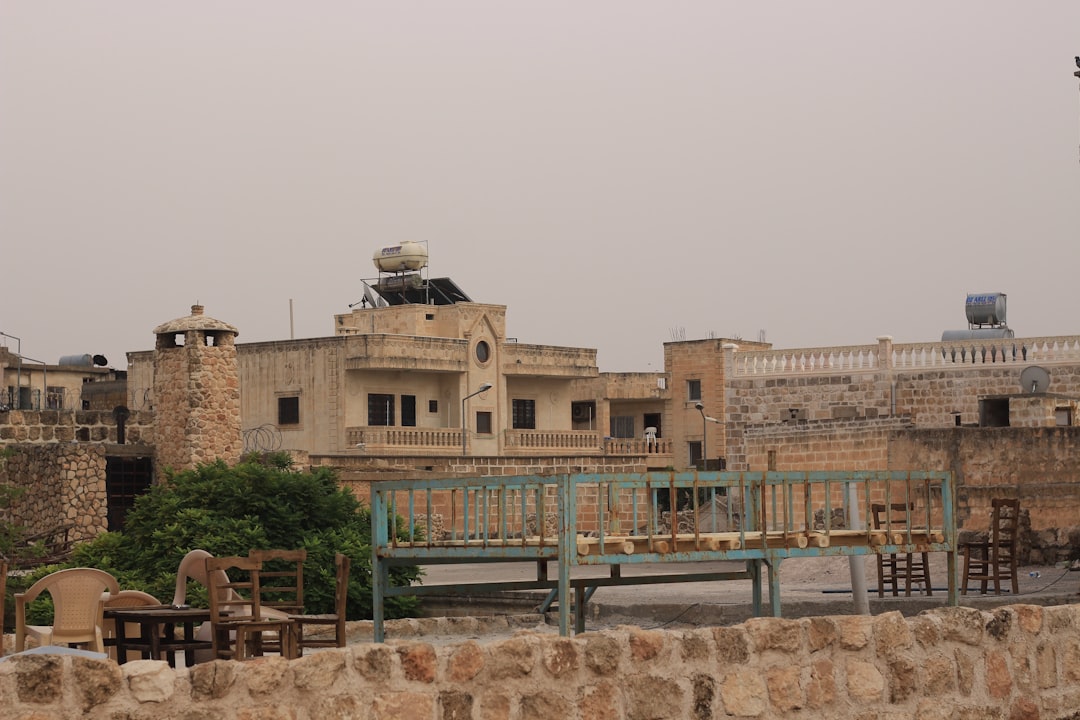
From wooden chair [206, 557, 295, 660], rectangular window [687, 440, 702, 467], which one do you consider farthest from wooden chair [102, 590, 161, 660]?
rectangular window [687, 440, 702, 467]

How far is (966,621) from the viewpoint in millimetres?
8820

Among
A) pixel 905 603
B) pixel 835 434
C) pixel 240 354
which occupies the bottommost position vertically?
pixel 905 603

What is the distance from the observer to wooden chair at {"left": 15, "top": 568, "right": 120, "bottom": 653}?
30.3 feet

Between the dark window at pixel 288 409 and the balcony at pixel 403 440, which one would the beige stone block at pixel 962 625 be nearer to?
the balcony at pixel 403 440

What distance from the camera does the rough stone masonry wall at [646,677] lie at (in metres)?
6.51

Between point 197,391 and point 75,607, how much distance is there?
50.7ft

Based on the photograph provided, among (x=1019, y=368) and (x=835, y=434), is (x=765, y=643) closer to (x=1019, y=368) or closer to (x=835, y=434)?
(x=835, y=434)

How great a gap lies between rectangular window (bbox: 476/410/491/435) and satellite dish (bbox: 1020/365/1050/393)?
749 inches

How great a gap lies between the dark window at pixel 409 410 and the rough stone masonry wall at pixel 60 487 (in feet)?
67.2

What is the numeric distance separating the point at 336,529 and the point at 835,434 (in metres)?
14.3

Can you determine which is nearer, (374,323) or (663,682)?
(663,682)

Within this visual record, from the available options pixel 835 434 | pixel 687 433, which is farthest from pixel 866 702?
pixel 687 433

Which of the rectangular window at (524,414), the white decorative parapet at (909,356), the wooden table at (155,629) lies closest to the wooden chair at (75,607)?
the wooden table at (155,629)

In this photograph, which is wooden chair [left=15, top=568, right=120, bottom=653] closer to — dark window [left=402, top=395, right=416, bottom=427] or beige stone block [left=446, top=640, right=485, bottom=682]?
beige stone block [left=446, top=640, right=485, bottom=682]
